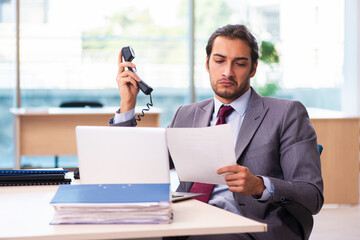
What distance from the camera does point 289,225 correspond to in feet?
6.45

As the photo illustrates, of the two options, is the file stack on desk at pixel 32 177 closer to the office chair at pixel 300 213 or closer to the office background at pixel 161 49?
the office chair at pixel 300 213

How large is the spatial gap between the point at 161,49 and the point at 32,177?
4.78 metres

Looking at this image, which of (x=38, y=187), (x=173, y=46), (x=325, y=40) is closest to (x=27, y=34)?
(x=173, y=46)

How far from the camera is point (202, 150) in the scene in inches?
70.9

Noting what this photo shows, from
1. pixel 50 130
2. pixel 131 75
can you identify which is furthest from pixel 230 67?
pixel 50 130

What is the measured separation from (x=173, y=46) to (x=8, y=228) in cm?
551

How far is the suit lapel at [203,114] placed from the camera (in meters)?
2.40

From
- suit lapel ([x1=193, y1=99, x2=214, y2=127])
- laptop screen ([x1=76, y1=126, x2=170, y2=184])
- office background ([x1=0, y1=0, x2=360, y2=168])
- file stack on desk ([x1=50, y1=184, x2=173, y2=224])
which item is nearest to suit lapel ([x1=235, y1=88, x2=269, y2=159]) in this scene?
suit lapel ([x1=193, y1=99, x2=214, y2=127])

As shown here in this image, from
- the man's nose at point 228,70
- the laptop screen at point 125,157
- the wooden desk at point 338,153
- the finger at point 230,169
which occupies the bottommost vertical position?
the wooden desk at point 338,153

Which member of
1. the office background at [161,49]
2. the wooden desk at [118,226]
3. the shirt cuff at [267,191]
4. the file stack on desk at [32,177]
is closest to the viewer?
the wooden desk at [118,226]

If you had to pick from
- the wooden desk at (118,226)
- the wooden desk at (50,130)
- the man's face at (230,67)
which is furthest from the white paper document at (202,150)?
the wooden desk at (50,130)

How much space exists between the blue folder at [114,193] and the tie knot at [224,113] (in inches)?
30.0

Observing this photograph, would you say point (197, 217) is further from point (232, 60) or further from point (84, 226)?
point (232, 60)

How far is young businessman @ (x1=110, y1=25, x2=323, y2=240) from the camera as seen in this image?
1.94 meters
